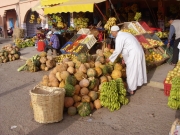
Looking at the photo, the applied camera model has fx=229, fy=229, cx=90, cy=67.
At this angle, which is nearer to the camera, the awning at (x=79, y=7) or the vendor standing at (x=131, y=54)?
the vendor standing at (x=131, y=54)

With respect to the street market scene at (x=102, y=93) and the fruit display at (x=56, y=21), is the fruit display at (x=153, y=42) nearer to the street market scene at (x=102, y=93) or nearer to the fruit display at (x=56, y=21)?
the street market scene at (x=102, y=93)

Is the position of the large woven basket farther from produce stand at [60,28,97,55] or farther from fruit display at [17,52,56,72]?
produce stand at [60,28,97,55]

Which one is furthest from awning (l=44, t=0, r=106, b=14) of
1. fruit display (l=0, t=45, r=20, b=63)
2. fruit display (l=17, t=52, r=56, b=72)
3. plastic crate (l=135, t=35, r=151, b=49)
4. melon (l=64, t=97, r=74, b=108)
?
melon (l=64, t=97, r=74, b=108)

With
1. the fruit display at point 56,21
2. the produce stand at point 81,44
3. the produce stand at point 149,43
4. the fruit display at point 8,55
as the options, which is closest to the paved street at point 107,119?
the produce stand at point 149,43

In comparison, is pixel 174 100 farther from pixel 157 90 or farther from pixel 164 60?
pixel 164 60

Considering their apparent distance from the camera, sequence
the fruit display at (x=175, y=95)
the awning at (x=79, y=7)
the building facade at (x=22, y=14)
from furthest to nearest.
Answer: the building facade at (x=22, y=14)
the awning at (x=79, y=7)
the fruit display at (x=175, y=95)

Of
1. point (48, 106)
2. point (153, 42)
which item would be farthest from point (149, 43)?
point (48, 106)

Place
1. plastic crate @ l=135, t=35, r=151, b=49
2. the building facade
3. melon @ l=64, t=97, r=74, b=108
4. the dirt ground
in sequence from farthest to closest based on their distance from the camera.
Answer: the building facade < plastic crate @ l=135, t=35, r=151, b=49 < melon @ l=64, t=97, r=74, b=108 < the dirt ground

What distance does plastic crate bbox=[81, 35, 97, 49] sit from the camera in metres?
9.29

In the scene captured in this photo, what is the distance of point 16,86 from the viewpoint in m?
6.85

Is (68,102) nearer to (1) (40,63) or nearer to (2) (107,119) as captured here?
(2) (107,119)

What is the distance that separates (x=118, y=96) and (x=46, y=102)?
1631 millimetres

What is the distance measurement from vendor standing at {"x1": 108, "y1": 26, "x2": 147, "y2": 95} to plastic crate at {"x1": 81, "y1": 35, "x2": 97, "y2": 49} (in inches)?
156

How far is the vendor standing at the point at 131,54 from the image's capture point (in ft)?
17.3
